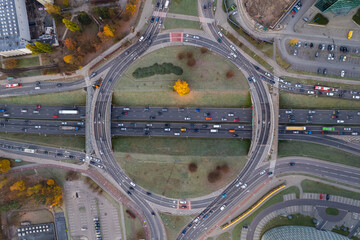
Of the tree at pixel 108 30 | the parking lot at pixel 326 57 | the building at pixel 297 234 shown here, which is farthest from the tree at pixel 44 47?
the building at pixel 297 234

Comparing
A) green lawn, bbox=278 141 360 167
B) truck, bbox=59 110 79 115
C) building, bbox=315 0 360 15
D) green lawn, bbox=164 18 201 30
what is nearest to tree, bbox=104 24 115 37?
green lawn, bbox=164 18 201 30

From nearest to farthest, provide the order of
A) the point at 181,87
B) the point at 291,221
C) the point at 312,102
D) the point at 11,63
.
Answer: the point at 181,87 → the point at 291,221 → the point at 312,102 → the point at 11,63

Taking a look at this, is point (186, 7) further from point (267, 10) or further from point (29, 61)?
point (29, 61)

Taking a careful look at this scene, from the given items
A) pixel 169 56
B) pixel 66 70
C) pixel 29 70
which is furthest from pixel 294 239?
pixel 29 70

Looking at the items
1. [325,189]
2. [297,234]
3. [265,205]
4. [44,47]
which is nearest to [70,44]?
[44,47]

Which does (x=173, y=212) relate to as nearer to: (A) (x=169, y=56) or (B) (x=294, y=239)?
(B) (x=294, y=239)

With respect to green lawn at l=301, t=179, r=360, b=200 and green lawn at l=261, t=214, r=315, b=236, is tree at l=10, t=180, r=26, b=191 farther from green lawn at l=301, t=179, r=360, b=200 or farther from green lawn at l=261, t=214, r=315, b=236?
green lawn at l=301, t=179, r=360, b=200
